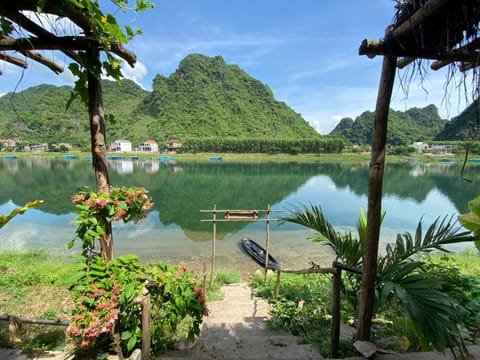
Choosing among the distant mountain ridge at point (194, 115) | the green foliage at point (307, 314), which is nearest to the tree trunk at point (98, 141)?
the green foliage at point (307, 314)

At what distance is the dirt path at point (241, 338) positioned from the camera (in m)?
2.41

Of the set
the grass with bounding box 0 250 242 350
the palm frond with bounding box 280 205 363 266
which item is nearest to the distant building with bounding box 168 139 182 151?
the grass with bounding box 0 250 242 350

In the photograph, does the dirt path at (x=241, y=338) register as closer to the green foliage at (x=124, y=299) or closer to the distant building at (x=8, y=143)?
the green foliage at (x=124, y=299)

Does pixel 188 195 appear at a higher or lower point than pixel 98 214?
lower

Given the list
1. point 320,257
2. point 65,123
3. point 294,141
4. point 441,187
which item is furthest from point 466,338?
point 65,123

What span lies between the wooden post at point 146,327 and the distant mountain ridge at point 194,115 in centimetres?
7056

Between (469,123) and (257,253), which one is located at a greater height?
(469,123)

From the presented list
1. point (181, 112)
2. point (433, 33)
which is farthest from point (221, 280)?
point (181, 112)

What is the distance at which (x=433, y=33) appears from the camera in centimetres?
148

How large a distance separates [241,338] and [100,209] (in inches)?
92.2

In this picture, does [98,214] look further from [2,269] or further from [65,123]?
[65,123]

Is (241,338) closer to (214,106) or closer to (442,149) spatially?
(442,149)

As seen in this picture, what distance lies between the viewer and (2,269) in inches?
223

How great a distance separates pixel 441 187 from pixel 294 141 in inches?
1556
